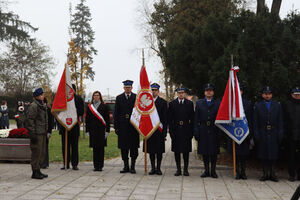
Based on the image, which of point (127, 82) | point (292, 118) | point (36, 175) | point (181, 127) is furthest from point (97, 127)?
point (292, 118)

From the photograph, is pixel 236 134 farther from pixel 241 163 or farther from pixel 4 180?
pixel 4 180

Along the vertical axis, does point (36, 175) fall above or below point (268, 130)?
below

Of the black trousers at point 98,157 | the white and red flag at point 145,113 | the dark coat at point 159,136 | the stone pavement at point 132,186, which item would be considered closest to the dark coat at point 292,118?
the stone pavement at point 132,186

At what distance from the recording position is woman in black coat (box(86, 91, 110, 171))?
9.12 meters

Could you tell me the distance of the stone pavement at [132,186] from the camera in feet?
20.8

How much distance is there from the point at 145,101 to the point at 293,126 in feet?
11.0

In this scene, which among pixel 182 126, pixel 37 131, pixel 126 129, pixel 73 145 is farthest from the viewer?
pixel 73 145

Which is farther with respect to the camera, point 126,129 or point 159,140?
point 126,129

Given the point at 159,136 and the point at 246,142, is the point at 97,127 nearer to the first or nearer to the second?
the point at 159,136

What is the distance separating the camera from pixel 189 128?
8.63 meters

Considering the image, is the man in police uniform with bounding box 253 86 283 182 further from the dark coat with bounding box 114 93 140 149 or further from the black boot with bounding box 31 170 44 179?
the black boot with bounding box 31 170 44 179

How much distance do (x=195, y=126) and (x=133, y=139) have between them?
5.16ft

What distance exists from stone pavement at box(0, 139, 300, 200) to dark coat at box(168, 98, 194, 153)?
71cm

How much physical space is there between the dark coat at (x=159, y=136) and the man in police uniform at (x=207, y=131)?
0.80 meters
